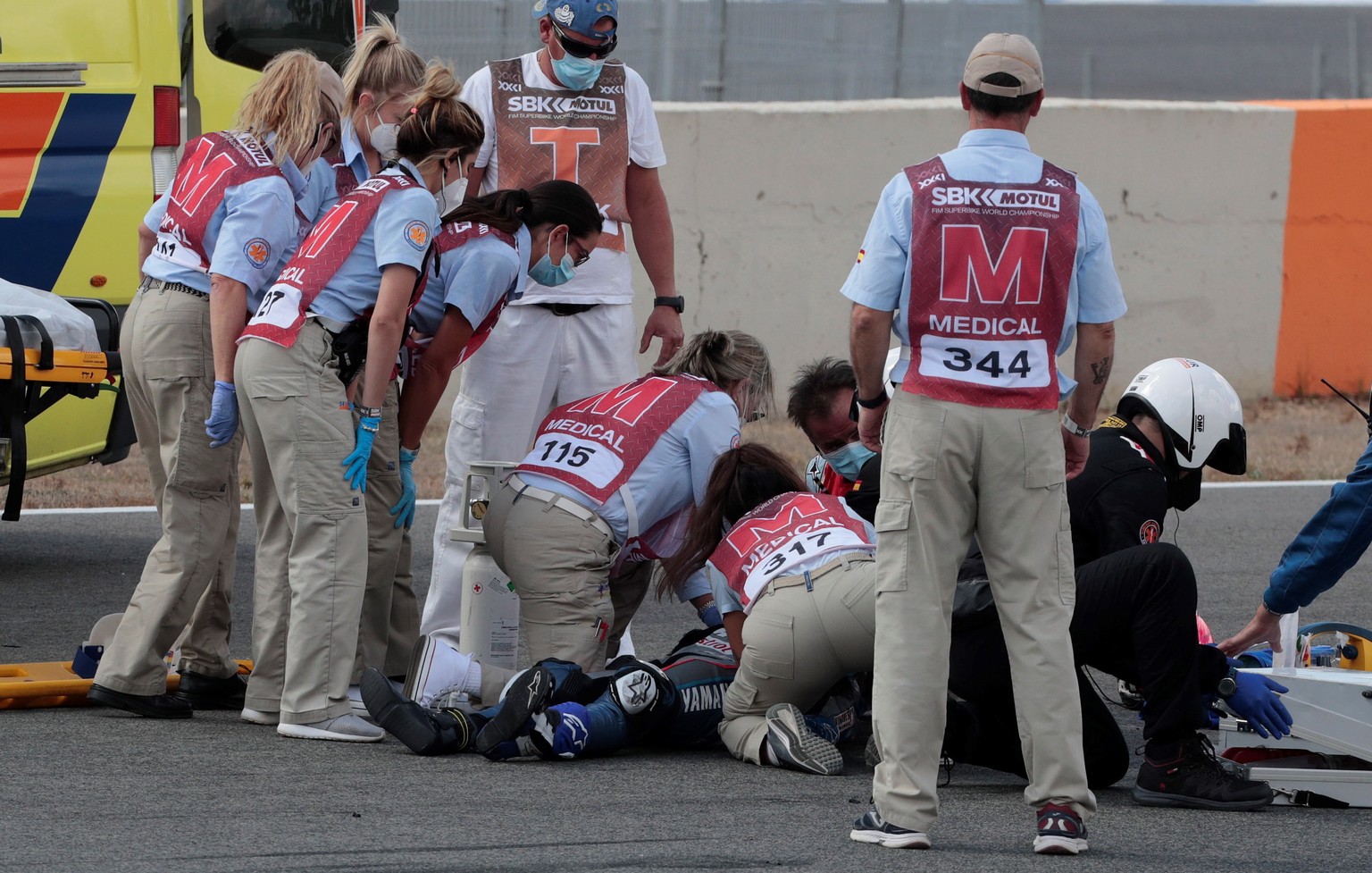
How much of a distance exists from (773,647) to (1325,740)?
141 cm

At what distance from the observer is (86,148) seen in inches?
283

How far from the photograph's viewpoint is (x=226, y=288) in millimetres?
5023

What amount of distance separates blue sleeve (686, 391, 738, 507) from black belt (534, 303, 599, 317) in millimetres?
856

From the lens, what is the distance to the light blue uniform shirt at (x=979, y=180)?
156 inches

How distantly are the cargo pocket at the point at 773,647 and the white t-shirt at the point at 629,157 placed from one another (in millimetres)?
1640

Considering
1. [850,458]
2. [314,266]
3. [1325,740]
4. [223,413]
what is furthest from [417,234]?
[1325,740]

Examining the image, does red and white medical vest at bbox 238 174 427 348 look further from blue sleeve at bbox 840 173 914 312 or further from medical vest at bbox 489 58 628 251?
blue sleeve at bbox 840 173 914 312

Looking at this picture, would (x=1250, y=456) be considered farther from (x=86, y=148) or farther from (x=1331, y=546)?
(x=86, y=148)

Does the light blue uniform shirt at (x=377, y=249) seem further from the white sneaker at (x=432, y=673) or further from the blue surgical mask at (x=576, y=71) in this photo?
the blue surgical mask at (x=576, y=71)

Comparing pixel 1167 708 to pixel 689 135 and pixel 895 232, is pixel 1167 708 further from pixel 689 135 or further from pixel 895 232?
pixel 689 135

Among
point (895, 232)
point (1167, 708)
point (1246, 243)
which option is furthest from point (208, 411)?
Result: point (1246, 243)

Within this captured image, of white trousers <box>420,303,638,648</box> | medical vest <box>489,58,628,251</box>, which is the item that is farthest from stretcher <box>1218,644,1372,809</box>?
medical vest <box>489,58,628,251</box>

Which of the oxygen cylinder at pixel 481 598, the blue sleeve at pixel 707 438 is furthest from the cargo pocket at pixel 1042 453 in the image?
the oxygen cylinder at pixel 481 598

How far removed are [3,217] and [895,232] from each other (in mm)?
4484
